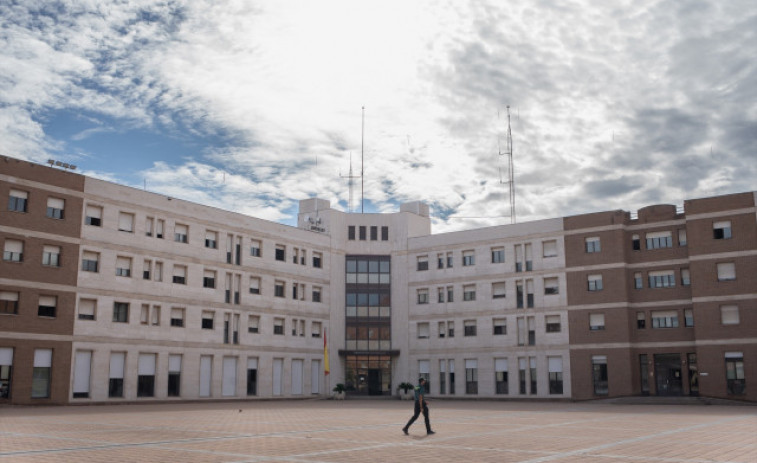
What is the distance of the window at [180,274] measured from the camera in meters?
56.2

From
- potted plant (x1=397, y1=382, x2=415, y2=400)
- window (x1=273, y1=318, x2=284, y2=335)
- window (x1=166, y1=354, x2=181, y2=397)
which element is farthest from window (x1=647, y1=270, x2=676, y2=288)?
window (x1=166, y1=354, x2=181, y2=397)

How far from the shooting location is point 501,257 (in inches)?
2611

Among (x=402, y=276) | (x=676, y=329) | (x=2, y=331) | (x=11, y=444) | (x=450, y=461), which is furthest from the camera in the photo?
(x=402, y=276)

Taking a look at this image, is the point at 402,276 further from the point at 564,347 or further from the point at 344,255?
the point at 564,347

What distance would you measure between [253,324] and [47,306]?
18.5 meters

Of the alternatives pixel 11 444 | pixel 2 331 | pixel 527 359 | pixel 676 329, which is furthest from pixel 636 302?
pixel 11 444

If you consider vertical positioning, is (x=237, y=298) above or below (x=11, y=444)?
above

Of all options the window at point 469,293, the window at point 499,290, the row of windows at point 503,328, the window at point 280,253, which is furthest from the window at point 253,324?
the window at point 499,290

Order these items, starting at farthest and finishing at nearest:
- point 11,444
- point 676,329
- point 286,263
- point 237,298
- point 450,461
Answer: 1. point 286,263
2. point 237,298
3. point 676,329
4. point 11,444
5. point 450,461

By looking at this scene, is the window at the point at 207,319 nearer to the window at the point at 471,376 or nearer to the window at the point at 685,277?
the window at the point at 471,376

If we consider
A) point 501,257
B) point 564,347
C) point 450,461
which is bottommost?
point 450,461

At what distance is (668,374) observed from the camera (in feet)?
185

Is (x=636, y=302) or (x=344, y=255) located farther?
(x=344, y=255)

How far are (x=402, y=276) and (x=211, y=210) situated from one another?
20.3 meters
